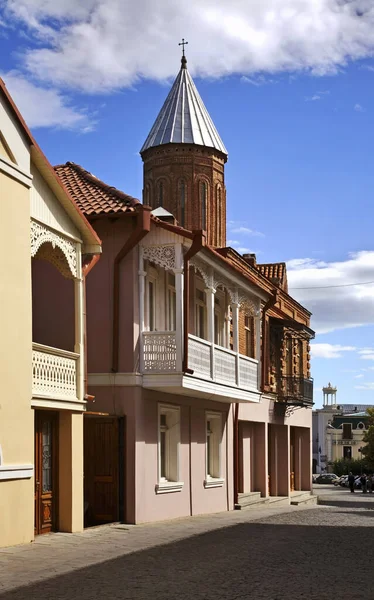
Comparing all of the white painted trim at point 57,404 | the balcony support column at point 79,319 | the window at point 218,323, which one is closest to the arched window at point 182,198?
the window at point 218,323

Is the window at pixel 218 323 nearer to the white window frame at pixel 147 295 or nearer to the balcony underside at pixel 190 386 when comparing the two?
the balcony underside at pixel 190 386

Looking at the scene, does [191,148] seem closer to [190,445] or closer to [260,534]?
[190,445]

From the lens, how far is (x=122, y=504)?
18.6 metres

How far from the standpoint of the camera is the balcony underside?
19016 millimetres

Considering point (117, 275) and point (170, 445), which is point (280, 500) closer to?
point (170, 445)

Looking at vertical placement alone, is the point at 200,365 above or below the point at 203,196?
below

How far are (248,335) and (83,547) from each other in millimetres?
17237

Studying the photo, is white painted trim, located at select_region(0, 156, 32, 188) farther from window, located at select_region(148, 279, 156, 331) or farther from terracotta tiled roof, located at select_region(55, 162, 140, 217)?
window, located at select_region(148, 279, 156, 331)

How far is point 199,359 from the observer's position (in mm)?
20281

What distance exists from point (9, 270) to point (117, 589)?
5.71 m

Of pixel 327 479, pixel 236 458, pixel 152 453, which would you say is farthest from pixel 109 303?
pixel 327 479

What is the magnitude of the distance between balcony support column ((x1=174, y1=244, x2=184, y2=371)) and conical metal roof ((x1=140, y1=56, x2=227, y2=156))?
91.5 feet

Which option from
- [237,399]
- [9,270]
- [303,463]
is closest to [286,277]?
[303,463]

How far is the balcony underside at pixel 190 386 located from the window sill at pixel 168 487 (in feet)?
6.26
